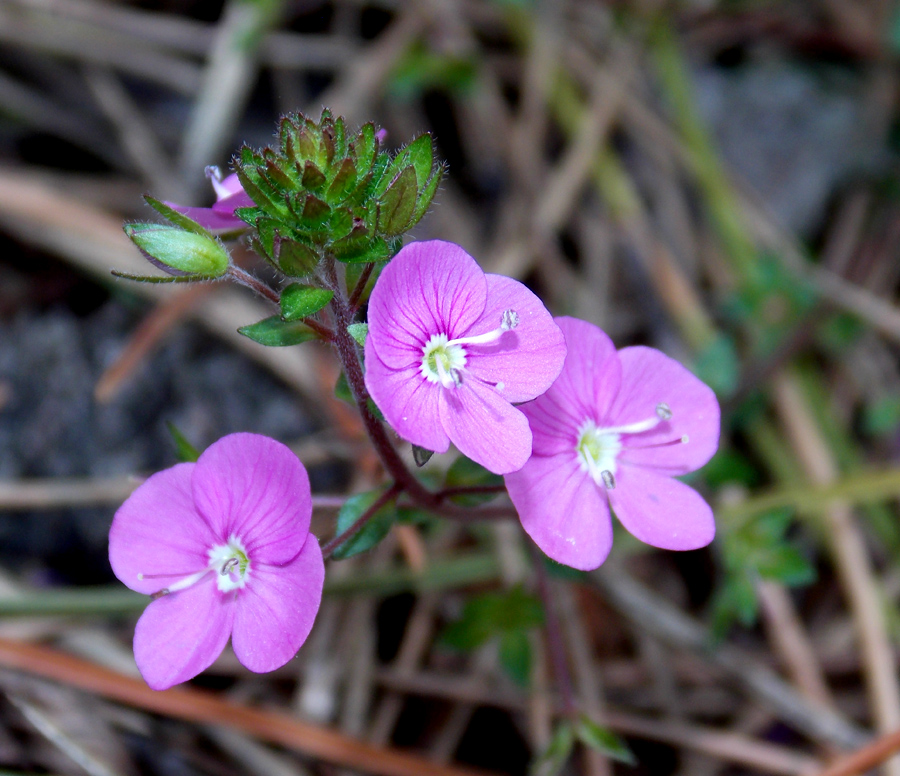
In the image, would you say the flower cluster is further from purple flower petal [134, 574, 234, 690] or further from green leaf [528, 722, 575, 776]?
green leaf [528, 722, 575, 776]

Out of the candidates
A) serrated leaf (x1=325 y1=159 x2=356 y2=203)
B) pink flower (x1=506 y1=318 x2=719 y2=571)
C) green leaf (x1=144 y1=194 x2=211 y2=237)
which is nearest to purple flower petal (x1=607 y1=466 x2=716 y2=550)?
pink flower (x1=506 y1=318 x2=719 y2=571)

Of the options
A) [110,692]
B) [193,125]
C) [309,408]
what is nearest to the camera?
[110,692]

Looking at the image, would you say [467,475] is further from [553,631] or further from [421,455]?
[553,631]

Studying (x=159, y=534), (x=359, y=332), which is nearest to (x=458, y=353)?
(x=359, y=332)

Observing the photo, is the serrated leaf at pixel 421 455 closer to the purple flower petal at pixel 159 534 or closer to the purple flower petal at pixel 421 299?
the purple flower petal at pixel 421 299

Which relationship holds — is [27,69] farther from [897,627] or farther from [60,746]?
[897,627]

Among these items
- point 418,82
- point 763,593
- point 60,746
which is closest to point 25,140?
point 418,82
